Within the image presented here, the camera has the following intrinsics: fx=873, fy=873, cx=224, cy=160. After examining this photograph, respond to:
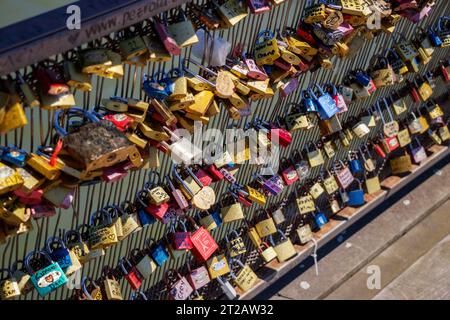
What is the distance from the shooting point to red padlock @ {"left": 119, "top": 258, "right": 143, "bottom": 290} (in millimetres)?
6695

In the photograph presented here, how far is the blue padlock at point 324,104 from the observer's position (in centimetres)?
725

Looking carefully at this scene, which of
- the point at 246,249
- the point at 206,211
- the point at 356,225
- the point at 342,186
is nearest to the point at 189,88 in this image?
the point at 206,211

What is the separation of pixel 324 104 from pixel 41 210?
283 centimetres

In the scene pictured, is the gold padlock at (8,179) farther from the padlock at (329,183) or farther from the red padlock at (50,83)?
the padlock at (329,183)

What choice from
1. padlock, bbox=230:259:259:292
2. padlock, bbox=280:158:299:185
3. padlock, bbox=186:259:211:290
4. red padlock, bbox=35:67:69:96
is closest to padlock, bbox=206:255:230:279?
padlock, bbox=186:259:211:290

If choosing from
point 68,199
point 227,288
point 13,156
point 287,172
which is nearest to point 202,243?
point 227,288

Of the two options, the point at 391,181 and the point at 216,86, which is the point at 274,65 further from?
the point at 391,181

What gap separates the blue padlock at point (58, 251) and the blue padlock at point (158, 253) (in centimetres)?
95

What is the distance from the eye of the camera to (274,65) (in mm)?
6543

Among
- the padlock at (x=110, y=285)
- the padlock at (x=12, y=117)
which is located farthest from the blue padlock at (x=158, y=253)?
the padlock at (x=12, y=117)

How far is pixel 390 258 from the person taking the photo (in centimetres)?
864

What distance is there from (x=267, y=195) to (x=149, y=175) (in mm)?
1552

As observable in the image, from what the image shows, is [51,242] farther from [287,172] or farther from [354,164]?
[354,164]

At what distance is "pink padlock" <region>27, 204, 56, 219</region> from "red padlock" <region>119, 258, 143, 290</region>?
1392 millimetres
